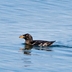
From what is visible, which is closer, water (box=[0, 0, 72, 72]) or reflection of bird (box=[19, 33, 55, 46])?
water (box=[0, 0, 72, 72])

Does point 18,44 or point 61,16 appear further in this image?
point 61,16

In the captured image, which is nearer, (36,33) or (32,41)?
(32,41)

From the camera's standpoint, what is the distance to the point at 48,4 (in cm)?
3098

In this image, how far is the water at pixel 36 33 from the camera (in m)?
17.7

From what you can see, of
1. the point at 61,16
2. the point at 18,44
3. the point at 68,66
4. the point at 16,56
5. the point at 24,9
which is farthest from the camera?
the point at 24,9

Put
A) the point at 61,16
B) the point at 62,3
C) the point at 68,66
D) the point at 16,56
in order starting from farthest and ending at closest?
the point at 62,3, the point at 61,16, the point at 16,56, the point at 68,66

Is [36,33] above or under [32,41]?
above

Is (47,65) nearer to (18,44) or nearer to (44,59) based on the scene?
(44,59)

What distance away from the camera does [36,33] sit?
75.7 feet

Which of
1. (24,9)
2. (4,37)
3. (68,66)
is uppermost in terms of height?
(24,9)

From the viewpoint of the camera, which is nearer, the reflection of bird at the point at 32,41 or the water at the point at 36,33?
the water at the point at 36,33

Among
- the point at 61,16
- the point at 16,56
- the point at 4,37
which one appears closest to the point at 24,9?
the point at 61,16

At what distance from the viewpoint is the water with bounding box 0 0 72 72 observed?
696 inches

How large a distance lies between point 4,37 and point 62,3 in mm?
9902
